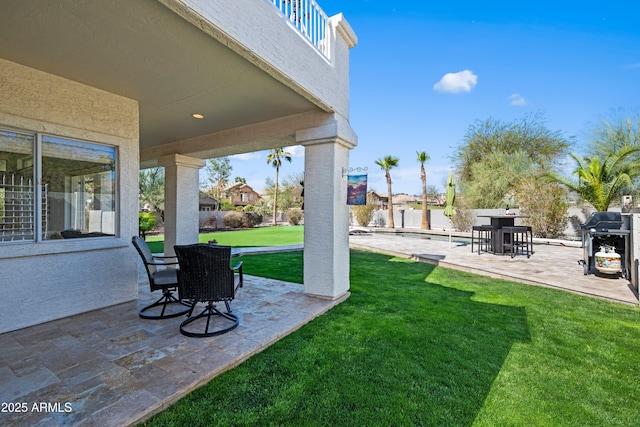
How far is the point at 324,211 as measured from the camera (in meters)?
4.50

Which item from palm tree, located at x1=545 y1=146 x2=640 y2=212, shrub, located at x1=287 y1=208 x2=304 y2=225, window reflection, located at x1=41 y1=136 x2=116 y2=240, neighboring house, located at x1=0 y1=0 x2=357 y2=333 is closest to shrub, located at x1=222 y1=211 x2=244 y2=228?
shrub, located at x1=287 y1=208 x2=304 y2=225

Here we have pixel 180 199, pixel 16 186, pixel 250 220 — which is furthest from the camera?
pixel 250 220

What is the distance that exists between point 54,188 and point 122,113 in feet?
4.72

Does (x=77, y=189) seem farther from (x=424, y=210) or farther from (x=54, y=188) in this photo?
(x=424, y=210)

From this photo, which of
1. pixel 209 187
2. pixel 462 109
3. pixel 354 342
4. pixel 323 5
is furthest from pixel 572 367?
pixel 209 187

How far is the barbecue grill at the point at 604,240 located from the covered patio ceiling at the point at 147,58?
640cm

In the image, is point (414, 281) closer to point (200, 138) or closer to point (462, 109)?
point (200, 138)

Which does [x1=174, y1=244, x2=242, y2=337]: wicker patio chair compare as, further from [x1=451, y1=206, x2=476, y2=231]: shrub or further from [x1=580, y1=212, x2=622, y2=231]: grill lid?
[x1=451, y1=206, x2=476, y2=231]: shrub

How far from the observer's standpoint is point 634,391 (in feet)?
7.76

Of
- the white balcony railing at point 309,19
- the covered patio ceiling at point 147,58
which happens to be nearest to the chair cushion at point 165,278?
the covered patio ceiling at point 147,58

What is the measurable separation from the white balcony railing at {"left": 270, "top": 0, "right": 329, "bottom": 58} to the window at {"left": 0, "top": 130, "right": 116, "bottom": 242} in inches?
133

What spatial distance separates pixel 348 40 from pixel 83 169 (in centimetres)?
480

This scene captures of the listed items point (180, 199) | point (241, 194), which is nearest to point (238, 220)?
point (180, 199)

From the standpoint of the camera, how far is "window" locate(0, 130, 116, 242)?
3498mm
